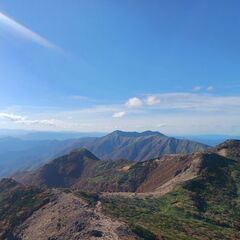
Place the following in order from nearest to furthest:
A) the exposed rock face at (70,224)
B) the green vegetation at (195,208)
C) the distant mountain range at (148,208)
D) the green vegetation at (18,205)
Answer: the exposed rock face at (70,224) < the distant mountain range at (148,208) < the green vegetation at (195,208) < the green vegetation at (18,205)

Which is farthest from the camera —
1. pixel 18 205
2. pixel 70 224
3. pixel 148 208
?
pixel 148 208

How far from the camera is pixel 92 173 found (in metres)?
184

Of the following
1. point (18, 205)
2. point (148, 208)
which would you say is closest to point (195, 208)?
Answer: point (148, 208)

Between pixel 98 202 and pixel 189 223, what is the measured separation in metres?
15.8

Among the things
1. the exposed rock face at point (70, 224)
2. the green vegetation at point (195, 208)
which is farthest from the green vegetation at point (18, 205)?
the green vegetation at point (195, 208)

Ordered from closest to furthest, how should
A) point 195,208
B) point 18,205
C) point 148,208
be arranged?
point 18,205
point 148,208
point 195,208

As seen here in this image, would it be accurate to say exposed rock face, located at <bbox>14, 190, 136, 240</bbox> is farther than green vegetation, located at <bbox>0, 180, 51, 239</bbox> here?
No

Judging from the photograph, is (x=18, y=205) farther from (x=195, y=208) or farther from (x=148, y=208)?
(x=195, y=208)

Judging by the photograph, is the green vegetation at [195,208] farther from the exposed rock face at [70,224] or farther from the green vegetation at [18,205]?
the green vegetation at [18,205]

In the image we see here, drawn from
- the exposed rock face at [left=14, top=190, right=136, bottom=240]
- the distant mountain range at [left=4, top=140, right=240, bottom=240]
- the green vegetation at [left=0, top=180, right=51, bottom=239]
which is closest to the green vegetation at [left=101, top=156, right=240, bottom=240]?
the distant mountain range at [left=4, top=140, right=240, bottom=240]

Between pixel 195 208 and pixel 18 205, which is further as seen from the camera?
pixel 195 208

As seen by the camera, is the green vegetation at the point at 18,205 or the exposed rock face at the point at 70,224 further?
the green vegetation at the point at 18,205

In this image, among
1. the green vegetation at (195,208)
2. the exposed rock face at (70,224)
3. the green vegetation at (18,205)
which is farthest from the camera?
the green vegetation at (18,205)

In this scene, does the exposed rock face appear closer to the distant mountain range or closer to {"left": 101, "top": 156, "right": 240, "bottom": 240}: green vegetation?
the distant mountain range
